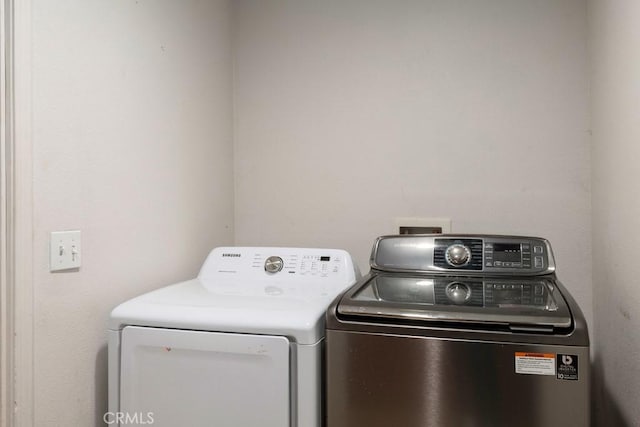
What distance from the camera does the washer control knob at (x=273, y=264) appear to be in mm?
1587

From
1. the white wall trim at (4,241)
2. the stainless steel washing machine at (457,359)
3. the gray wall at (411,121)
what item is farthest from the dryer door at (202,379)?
the gray wall at (411,121)

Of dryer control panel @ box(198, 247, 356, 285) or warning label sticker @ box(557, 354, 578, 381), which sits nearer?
warning label sticker @ box(557, 354, 578, 381)

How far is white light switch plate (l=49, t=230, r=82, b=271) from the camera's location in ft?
3.67

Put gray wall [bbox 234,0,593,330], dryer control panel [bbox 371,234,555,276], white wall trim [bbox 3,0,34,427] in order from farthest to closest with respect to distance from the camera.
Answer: gray wall [bbox 234,0,593,330]
dryer control panel [bbox 371,234,555,276]
white wall trim [bbox 3,0,34,427]

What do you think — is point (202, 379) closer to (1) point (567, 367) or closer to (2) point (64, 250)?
(2) point (64, 250)

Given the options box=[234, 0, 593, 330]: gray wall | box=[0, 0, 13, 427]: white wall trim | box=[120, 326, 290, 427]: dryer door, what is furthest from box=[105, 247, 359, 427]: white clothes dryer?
box=[234, 0, 593, 330]: gray wall

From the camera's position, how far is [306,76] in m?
2.01

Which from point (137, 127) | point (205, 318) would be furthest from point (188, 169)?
point (205, 318)

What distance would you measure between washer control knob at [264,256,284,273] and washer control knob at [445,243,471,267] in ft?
1.86

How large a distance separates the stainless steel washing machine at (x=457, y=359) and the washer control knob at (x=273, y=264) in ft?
1.42

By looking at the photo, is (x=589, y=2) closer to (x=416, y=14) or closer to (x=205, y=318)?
A: (x=416, y=14)

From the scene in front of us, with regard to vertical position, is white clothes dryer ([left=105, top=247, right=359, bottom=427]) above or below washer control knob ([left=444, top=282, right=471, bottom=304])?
below

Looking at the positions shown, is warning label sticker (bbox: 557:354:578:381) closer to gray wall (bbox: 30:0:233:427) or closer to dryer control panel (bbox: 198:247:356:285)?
dryer control panel (bbox: 198:247:356:285)

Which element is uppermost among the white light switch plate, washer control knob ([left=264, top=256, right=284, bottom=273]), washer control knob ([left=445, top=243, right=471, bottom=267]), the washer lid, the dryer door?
the white light switch plate
